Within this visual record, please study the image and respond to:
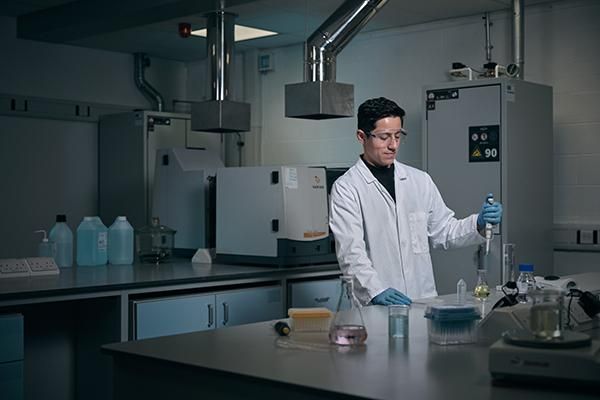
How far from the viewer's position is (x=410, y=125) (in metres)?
5.19

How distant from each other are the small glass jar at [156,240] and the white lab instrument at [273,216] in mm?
367

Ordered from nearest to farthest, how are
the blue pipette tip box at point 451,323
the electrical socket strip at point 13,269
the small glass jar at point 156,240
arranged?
1. the blue pipette tip box at point 451,323
2. the electrical socket strip at point 13,269
3. the small glass jar at point 156,240

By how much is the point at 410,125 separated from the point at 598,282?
2.48 meters

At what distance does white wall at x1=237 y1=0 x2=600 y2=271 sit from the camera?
14.6ft

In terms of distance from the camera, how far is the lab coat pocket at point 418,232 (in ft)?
10.6

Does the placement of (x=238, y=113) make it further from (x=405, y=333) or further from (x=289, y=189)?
(x=405, y=333)

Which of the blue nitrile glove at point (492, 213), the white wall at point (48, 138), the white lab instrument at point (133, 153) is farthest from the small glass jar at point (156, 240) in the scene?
the blue nitrile glove at point (492, 213)

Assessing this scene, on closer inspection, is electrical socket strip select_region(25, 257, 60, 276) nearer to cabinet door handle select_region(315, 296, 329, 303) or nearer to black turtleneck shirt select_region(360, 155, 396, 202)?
cabinet door handle select_region(315, 296, 329, 303)

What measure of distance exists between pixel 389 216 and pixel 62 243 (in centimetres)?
179

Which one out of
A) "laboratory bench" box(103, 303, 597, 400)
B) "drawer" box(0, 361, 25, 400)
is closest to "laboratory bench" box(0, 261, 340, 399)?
"drawer" box(0, 361, 25, 400)

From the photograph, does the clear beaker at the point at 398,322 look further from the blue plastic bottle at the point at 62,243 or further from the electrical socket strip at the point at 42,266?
the blue plastic bottle at the point at 62,243

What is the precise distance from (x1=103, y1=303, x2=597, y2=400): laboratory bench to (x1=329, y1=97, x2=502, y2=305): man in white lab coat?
0.87m

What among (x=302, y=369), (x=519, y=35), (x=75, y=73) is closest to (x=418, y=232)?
(x=302, y=369)

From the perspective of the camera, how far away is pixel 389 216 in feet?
10.5
